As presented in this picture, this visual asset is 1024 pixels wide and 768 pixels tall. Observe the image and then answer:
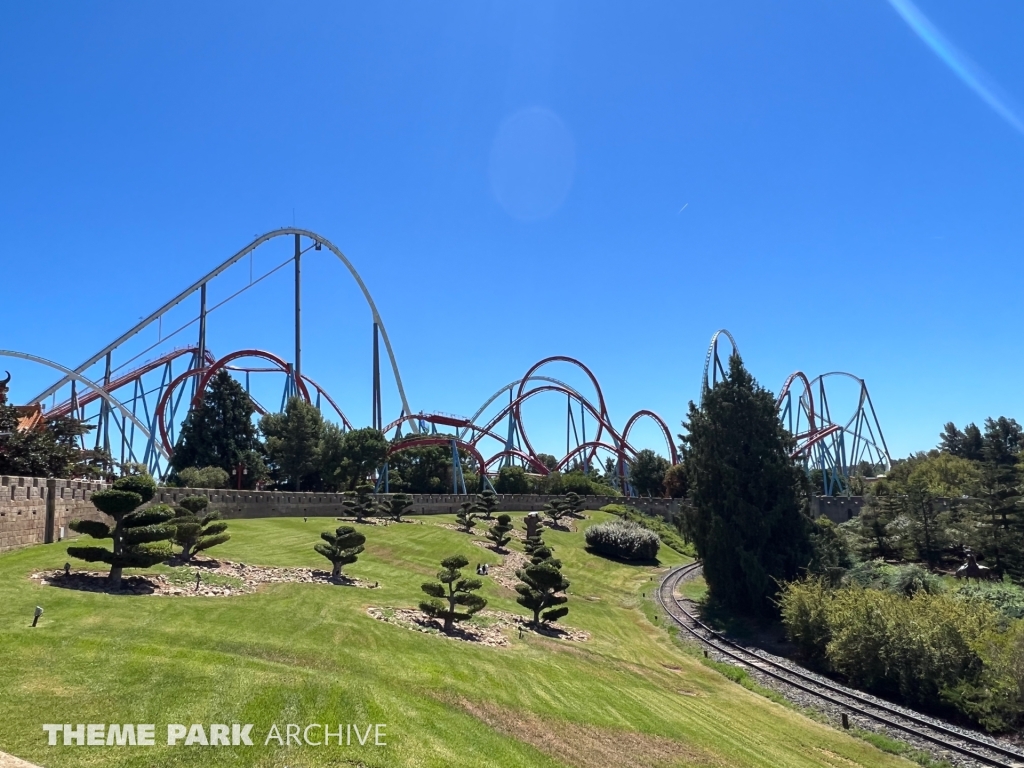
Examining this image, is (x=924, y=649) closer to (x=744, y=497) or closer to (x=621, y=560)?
(x=744, y=497)

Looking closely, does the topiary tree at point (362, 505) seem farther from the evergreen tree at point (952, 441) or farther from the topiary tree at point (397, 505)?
the evergreen tree at point (952, 441)

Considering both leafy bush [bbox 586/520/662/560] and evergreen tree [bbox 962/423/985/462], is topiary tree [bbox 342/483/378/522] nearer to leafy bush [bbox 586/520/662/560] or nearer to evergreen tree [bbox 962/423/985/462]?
leafy bush [bbox 586/520/662/560]

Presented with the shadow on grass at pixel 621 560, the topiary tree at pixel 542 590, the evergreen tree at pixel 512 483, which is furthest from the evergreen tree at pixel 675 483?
the topiary tree at pixel 542 590

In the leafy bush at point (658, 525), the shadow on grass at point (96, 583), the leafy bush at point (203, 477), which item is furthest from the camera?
the leafy bush at point (658, 525)

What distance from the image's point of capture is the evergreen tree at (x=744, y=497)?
103 feet

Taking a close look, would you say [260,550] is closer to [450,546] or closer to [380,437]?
[450,546]

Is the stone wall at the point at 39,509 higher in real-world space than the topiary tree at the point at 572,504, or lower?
higher

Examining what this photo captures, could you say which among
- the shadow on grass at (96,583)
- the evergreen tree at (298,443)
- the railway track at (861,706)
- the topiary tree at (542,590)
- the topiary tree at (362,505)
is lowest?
the railway track at (861,706)

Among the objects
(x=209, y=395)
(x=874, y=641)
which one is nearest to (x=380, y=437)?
(x=209, y=395)

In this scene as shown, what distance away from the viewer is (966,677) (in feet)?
61.8

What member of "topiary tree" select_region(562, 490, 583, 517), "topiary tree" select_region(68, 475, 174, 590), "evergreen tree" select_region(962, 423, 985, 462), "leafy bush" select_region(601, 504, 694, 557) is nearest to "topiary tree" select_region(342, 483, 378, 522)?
"topiary tree" select_region(562, 490, 583, 517)

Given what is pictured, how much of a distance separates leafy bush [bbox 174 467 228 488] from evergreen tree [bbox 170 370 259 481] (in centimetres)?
360

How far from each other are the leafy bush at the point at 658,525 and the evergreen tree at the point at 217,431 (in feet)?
113

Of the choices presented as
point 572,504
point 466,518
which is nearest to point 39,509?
point 466,518
